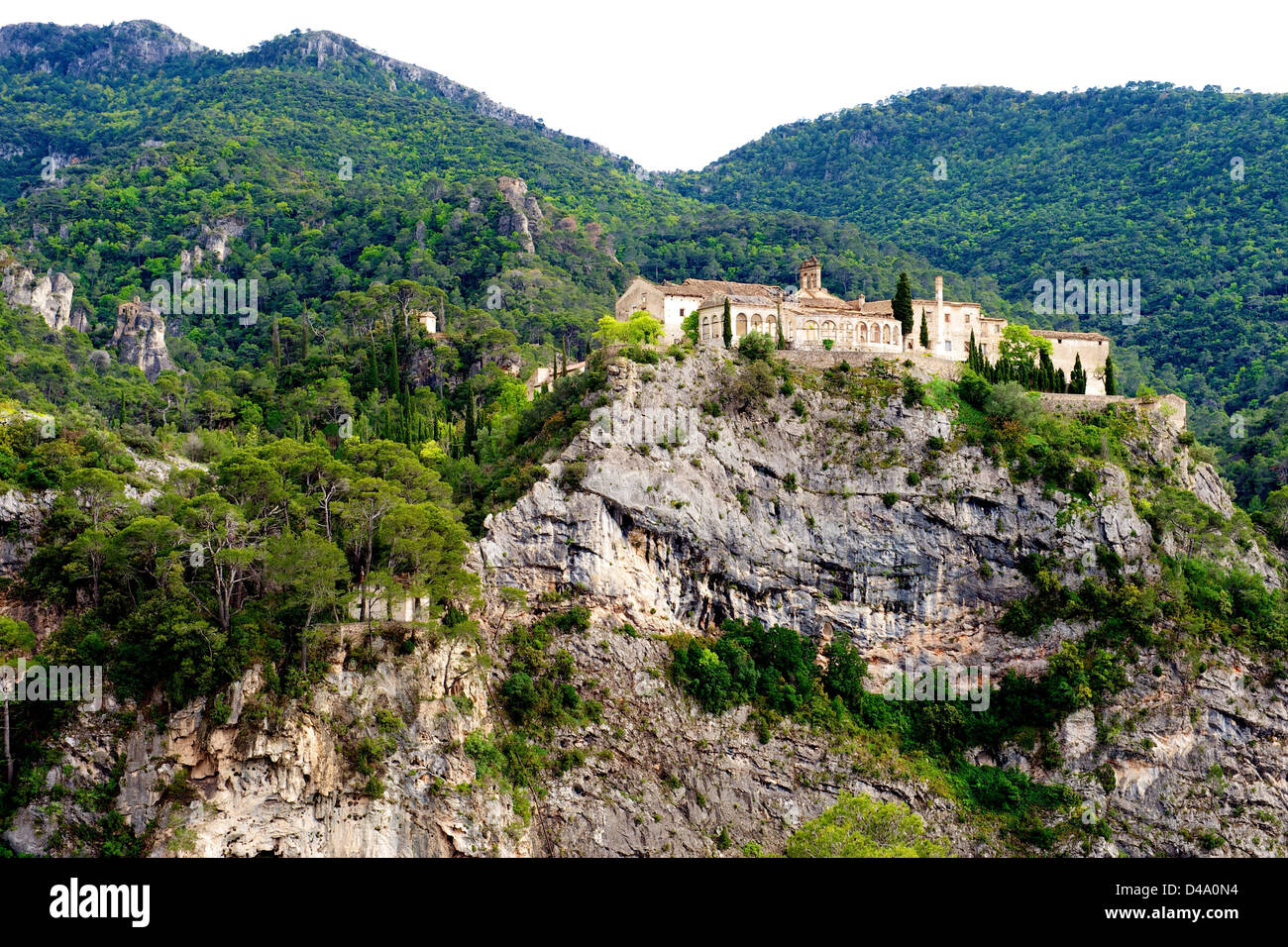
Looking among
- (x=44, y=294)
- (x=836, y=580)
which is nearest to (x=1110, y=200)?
(x=836, y=580)

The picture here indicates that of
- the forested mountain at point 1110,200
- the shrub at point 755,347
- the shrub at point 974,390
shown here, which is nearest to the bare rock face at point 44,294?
the shrub at point 755,347

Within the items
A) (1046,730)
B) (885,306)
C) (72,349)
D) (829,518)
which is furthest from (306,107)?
(1046,730)

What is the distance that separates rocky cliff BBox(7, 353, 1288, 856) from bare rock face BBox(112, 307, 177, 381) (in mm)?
54609

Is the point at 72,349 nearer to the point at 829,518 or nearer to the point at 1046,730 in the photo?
the point at 829,518

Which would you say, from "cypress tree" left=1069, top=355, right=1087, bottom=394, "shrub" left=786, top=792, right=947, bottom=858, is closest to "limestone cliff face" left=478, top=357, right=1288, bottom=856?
"cypress tree" left=1069, top=355, right=1087, bottom=394

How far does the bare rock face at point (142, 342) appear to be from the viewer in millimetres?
100812

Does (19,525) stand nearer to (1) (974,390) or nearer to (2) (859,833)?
(2) (859,833)

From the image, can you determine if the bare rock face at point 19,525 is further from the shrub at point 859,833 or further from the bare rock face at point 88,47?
the bare rock face at point 88,47

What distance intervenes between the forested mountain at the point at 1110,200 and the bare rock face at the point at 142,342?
80.3m

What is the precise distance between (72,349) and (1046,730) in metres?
75.3

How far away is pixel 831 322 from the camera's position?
71562mm

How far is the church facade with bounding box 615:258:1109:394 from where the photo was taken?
7006cm

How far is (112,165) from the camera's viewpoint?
13925 cm

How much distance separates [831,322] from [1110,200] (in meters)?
82.5
